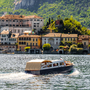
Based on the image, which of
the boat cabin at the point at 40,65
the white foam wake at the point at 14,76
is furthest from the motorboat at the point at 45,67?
the white foam wake at the point at 14,76

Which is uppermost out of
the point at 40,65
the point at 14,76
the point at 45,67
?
the point at 40,65

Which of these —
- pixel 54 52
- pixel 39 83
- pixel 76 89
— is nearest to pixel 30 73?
pixel 39 83

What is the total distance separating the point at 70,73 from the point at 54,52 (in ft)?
392

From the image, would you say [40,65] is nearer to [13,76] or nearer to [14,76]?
[14,76]

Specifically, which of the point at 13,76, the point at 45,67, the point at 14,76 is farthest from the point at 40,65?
the point at 13,76

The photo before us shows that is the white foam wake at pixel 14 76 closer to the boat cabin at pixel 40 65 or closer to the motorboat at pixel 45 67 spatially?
the motorboat at pixel 45 67

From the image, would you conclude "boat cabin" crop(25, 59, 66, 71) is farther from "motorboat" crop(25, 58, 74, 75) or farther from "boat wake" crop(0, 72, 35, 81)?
"boat wake" crop(0, 72, 35, 81)

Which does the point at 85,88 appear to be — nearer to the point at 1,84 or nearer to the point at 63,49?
the point at 1,84

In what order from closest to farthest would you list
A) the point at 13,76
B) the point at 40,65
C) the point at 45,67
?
the point at 13,76 < the point at 40,65 < the point at 45,67

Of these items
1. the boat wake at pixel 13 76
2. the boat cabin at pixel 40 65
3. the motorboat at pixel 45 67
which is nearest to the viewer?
the boat wake at pixel 13 76

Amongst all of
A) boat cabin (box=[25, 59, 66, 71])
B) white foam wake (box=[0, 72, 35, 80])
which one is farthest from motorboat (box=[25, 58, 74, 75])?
white foam wake (box=[0, 72, 35, 80])

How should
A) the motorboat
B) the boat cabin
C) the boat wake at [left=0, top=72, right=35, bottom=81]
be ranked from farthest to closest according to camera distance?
the boat cabin < the motorboat < the boat wake at [left=0, top=72, right=35, bottom=81]

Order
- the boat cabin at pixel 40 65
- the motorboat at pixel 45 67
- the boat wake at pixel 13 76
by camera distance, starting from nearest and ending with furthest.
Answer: the boat wake at pixel 13 76, the motorboat at pixel 45 67, the boat cabin at pixel 40 65

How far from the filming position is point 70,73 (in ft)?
251
